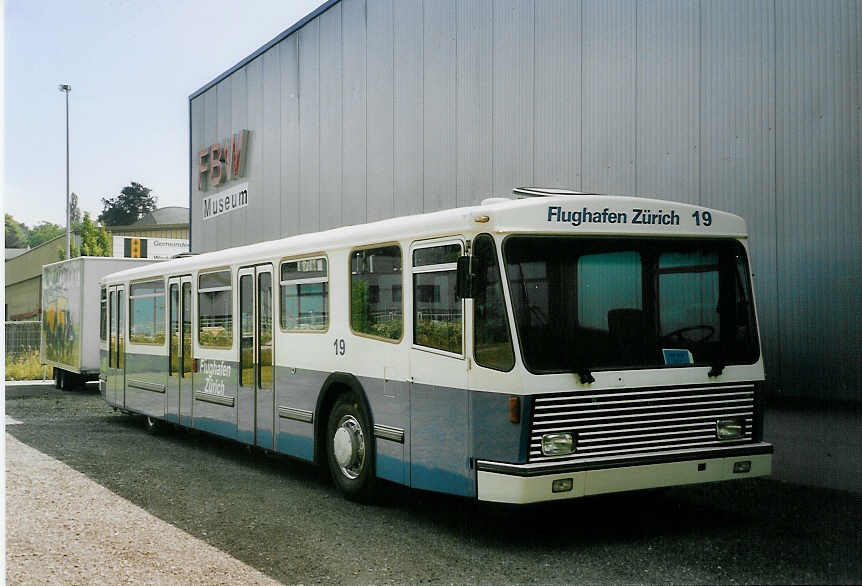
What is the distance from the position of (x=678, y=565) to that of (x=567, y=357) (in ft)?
5.33

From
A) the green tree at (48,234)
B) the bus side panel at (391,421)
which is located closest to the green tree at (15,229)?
the green tree at (48,234)

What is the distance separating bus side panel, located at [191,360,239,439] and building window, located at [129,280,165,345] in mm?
1803

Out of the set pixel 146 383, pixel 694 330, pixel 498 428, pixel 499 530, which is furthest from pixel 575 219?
pixel 146 383

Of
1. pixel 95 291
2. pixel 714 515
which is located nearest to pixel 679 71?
pixel 714 515

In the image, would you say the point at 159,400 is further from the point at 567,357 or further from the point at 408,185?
the point at 567,357

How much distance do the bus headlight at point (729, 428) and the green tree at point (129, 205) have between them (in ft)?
303

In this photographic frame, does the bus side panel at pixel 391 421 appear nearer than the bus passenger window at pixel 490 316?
No

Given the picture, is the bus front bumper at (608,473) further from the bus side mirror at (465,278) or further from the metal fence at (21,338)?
the metal fence at (21,338)

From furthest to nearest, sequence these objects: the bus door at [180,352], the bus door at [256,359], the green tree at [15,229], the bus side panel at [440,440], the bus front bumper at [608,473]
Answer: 1. the green tree at [15,229]
2. the bus door at [180,352]
3. the bus door at [256,359]
4. the bus side panel at [440,440]
5. the bus front bumper at [608,473]

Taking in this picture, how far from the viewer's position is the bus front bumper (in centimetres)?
668

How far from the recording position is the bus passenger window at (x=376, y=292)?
8289 millimetres

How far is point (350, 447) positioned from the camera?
29.2 ft

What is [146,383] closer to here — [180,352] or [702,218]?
[180,352]

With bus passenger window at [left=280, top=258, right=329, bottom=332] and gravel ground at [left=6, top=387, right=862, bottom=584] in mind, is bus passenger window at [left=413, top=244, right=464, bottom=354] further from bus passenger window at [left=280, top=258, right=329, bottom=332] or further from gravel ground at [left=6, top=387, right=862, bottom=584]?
bus passenger window at [left=280, top=258, right=329, bottom=332]
